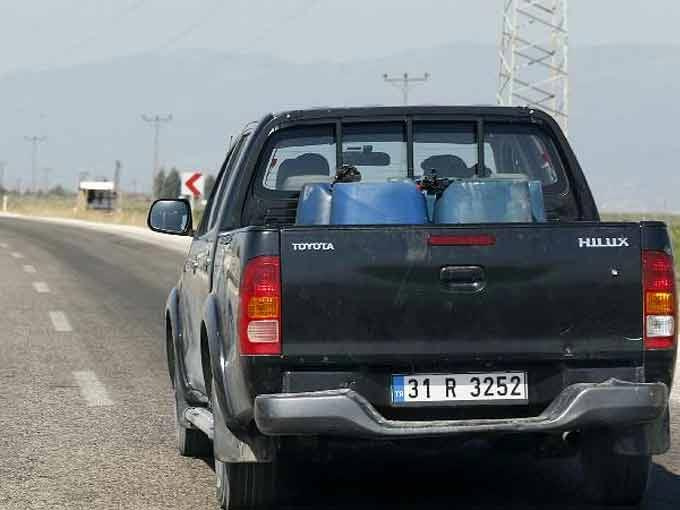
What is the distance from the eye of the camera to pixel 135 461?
27.3ft

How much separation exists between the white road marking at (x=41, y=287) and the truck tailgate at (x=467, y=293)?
1632 cm

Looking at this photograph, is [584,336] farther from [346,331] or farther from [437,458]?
[437,458]

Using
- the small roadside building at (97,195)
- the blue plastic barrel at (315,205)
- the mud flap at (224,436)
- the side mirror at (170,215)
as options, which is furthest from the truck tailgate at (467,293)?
the small roadside building at (97,195)

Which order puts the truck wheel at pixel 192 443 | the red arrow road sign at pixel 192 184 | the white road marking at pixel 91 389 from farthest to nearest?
the red arrow road sign at pixel 192 184, the white road marking at pixel 91 389, the truck wheel at pixel 192 443

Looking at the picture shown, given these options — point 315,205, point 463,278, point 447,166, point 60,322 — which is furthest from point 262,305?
point 60,322

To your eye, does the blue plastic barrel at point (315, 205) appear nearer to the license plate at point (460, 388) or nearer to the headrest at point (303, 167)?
the headrest at point (303, 167)

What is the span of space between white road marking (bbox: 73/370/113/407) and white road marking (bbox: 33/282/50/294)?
Result: 9726 mm

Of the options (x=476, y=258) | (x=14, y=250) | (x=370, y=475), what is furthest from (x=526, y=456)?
(x=14, y=250)

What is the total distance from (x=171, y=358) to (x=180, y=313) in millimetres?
458

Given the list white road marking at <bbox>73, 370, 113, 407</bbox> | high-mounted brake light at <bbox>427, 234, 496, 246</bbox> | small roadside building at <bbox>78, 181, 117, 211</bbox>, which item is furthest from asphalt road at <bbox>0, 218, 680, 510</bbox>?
small roadside building at <bbox>78, 181, 117, 211</bbox>

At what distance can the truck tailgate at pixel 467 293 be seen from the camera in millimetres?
6141

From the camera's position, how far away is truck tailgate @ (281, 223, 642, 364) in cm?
614

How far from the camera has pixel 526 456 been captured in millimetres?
8453

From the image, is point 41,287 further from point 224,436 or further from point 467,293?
point 467,293
